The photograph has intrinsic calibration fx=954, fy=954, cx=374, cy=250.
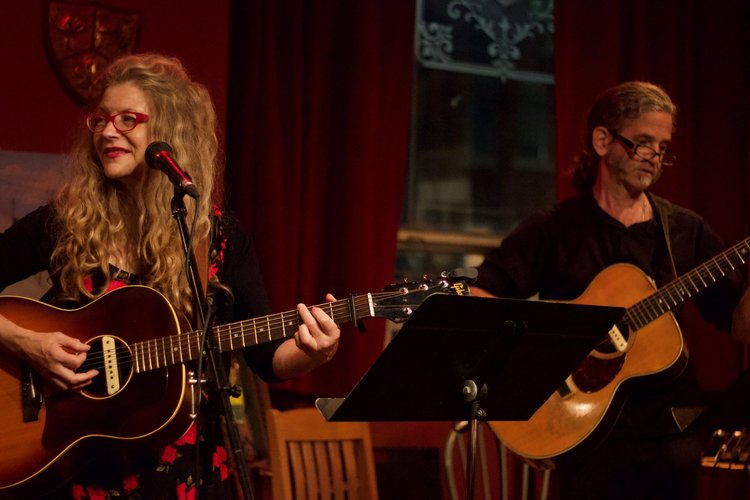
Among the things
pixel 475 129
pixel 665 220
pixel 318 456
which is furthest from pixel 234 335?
pixel 475 129

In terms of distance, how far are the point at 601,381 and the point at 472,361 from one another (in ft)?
3.84

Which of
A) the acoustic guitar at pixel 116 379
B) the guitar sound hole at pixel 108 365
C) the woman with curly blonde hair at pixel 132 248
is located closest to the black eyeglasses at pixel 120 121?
the woman with curly blonde hair at pixel 132 248

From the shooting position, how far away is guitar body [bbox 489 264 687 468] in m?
3.25

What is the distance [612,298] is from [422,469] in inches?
65.6

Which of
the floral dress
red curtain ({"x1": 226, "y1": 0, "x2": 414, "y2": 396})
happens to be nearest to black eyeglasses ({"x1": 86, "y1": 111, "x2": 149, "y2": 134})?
the floral dress

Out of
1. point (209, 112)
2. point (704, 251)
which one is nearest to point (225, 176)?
point (209, 112)

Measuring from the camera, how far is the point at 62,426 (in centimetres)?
253

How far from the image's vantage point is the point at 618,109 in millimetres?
3588

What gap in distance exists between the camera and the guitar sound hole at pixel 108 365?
8.37 feet

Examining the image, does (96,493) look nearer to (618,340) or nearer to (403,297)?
(403,297)

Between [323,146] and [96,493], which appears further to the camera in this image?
[323,146]

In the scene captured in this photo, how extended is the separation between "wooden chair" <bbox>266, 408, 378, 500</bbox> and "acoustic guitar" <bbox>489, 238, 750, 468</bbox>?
71cm

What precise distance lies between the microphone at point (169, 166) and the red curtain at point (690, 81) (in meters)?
3.02

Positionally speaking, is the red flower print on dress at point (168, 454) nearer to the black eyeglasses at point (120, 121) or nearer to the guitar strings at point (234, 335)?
the guitar strings at point (234, 335)
